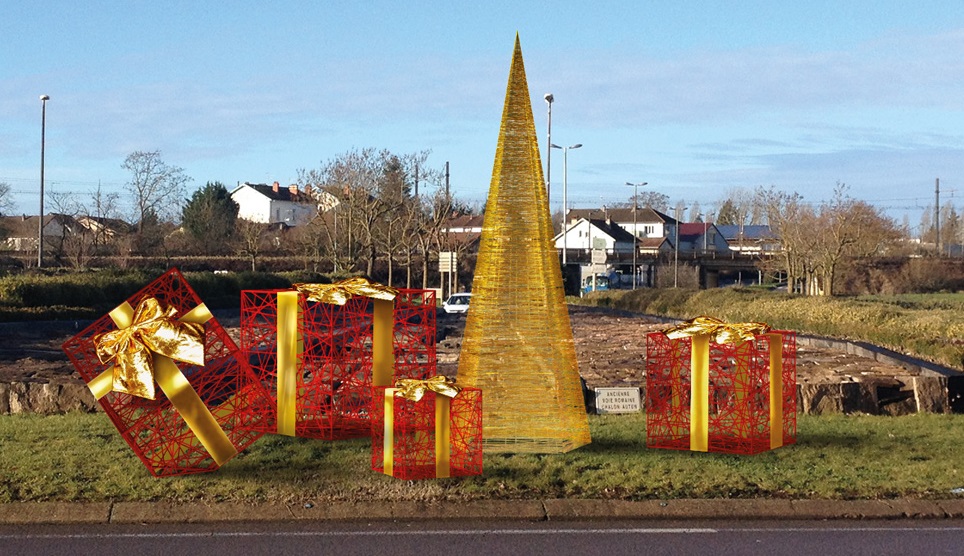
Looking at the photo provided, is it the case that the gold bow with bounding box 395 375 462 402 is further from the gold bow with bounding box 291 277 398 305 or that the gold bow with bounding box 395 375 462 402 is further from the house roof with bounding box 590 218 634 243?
the house roof with bounding box 590 218 634 243

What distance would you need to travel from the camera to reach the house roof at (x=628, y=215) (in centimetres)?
14600

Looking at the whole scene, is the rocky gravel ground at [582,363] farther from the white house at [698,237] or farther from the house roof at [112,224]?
the white house at [698,237]

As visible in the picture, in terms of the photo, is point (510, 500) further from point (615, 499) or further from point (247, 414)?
point (247, 414)

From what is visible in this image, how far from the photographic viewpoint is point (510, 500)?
813 centimetres

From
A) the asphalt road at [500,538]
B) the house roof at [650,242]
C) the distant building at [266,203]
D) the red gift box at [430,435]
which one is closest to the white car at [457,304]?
the red gift box at [430,435]

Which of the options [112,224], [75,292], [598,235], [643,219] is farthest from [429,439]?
[643,219]

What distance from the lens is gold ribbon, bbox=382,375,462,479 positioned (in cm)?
865

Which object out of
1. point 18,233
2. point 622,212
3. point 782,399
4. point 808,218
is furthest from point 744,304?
point 622,212

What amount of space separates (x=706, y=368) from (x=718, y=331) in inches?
14.7

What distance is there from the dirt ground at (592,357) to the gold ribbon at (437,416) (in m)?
6.26

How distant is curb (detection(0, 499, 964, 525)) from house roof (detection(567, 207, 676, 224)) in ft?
431

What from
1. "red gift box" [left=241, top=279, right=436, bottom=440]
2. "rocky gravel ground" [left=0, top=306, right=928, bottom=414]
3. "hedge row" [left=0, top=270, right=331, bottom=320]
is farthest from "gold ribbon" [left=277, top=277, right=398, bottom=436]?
"hedge row" [left=0, top=270, right=331, bottom=320]

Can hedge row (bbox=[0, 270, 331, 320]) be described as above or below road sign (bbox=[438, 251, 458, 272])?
below

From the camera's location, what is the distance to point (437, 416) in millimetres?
8656
